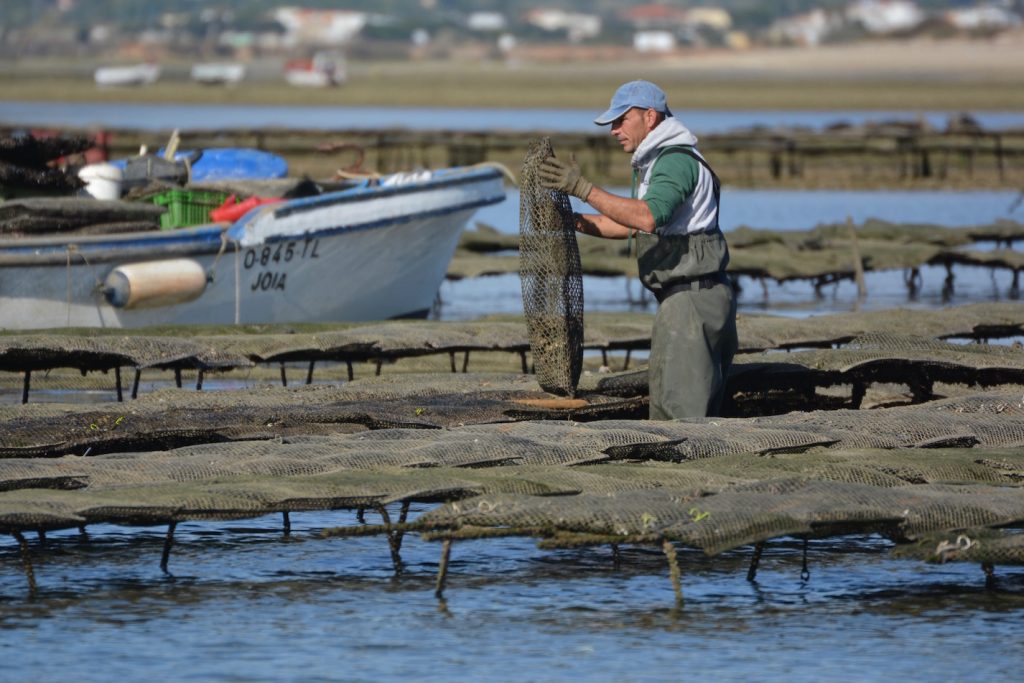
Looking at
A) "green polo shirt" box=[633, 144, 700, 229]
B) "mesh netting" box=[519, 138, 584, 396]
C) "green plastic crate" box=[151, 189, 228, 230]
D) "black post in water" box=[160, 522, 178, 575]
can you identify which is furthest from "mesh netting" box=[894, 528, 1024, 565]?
"green plastic crate" box=[151, 189, 228, 230]

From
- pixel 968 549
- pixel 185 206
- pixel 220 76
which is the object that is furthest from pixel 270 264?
pixel 220 76

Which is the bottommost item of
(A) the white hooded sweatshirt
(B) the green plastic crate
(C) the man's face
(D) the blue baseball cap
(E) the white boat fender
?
(E) the white boat fender

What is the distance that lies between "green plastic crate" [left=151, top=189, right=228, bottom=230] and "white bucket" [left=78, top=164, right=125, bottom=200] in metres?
0.61

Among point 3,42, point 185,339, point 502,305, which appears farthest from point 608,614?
point 3,42

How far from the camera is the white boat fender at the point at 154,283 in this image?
17406 mm

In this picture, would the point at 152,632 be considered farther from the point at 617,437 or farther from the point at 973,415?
the point at 973,415

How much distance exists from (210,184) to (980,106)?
237 ft

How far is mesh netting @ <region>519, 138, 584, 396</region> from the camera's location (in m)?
10.7

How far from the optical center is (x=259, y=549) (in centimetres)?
1030

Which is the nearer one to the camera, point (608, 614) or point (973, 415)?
point (608, 614)

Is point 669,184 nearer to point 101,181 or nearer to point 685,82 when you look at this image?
point 101,181

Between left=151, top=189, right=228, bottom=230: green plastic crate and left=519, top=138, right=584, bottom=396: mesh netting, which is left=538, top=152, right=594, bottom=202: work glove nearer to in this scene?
left=519, top=138, right=584, bottom=396: mesh netting

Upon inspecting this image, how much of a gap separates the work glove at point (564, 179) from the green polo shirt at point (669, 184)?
34 cm

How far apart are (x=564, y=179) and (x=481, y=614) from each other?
7.92ft
